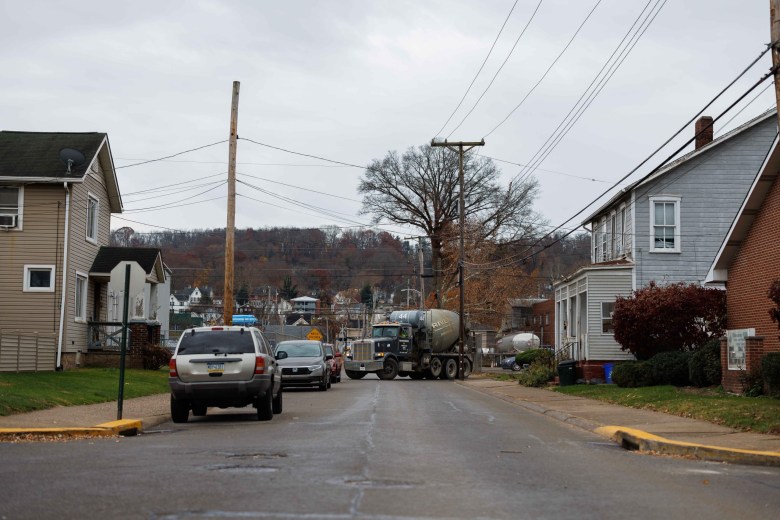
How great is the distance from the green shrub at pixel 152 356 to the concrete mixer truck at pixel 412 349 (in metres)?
12.8

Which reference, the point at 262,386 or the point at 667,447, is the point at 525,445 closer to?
the point at 667,447

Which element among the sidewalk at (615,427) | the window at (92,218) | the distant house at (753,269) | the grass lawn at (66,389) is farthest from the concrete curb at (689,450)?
the window at (92,218)

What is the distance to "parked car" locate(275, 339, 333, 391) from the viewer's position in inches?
1240

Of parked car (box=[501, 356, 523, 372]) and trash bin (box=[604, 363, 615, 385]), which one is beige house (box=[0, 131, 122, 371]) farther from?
parked car (box=[501, 356, 523, 372])

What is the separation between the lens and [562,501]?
902cm

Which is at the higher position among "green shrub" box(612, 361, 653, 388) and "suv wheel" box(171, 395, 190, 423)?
"green shrub" box(612, 361, 653, 388)

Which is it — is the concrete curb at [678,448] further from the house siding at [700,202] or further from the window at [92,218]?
the window at [92,218]

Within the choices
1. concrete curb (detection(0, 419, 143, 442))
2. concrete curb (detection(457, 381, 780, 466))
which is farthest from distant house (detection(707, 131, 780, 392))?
concrete curb (detection(0, 419, 143, 442))

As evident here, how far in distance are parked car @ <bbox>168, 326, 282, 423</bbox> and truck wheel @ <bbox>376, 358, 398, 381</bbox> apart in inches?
1218

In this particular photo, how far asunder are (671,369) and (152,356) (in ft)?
65.9

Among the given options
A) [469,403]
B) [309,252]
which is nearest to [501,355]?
[309,252]

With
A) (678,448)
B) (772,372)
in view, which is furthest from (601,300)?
(678,448)

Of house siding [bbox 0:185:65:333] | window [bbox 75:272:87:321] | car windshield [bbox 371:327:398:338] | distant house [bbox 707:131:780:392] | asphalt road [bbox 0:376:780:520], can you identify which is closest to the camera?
asphalt road [bbox 0:376:780:520]

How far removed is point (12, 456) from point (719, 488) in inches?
336
